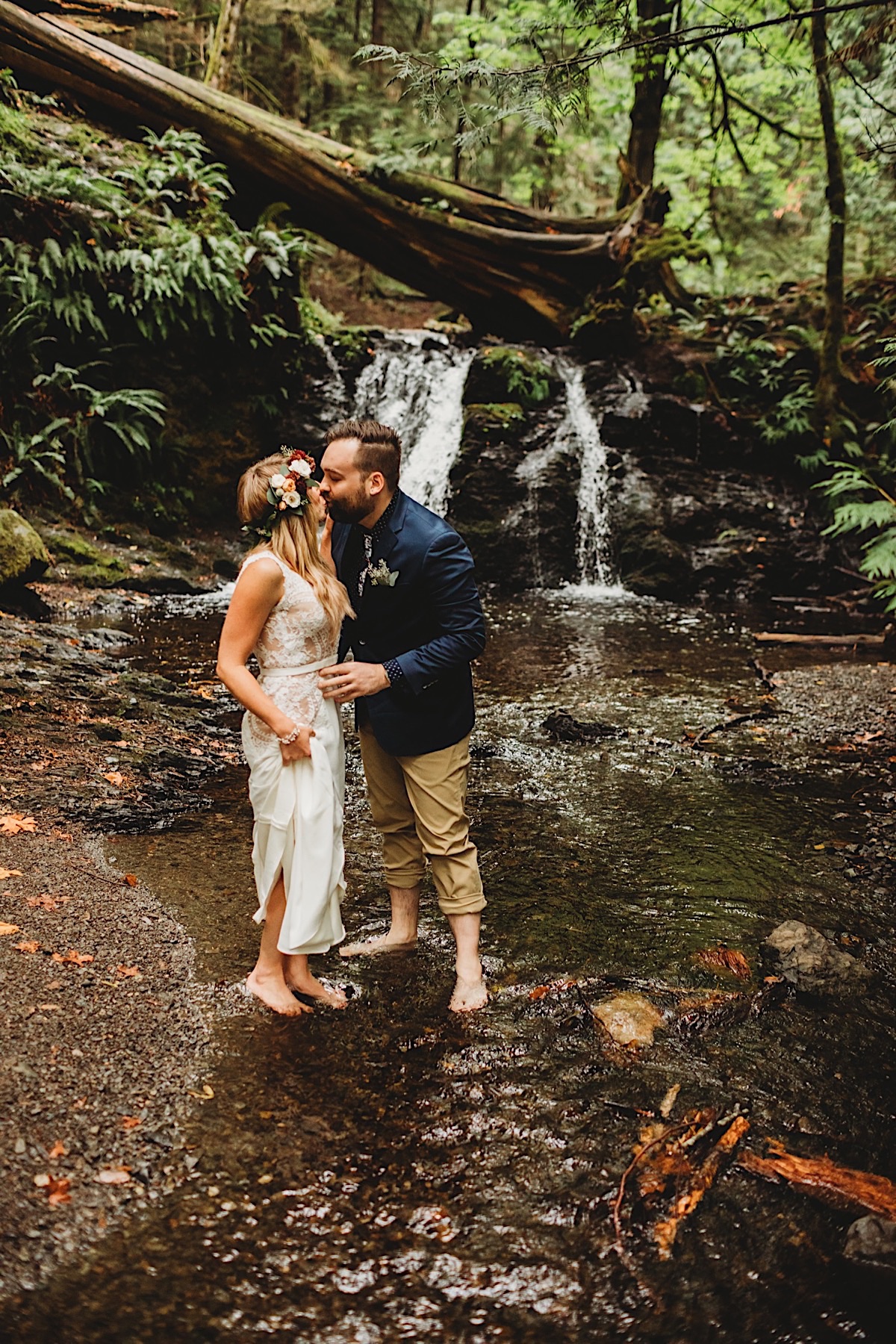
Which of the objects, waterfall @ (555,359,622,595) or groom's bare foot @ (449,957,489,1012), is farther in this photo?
waterfall @ (555,359,622,595)

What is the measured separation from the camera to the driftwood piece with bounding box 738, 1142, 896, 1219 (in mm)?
2580

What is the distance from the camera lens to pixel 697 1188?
2.63 metres

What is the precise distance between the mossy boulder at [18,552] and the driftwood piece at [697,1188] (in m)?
7.74

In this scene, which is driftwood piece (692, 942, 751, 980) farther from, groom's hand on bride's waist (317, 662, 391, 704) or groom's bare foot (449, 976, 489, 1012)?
groom's hand on bride's waist (317, 662, 391, 704)

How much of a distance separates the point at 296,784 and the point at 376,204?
45.8 ft

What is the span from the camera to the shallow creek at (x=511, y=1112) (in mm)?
2205

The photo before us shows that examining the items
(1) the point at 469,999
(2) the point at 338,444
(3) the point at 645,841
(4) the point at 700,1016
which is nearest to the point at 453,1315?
(1) the point at 469,999

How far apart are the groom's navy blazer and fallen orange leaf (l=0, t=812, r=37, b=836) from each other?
2222mm

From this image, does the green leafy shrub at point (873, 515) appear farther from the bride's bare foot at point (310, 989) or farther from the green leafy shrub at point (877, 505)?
the bride's bare foot at point (310, 989)

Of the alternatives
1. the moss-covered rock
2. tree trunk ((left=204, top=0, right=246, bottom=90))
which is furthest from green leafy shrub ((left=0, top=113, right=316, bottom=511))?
the moss-covered rock

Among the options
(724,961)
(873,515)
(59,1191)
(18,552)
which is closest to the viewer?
(59,1191)

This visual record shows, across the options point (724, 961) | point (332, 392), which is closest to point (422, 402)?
point (332, 392)

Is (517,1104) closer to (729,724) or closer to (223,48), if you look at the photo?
(729,724)

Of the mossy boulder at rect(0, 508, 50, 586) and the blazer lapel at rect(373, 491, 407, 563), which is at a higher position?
the blazer lapel at rect(373, 491, 407, 563)
